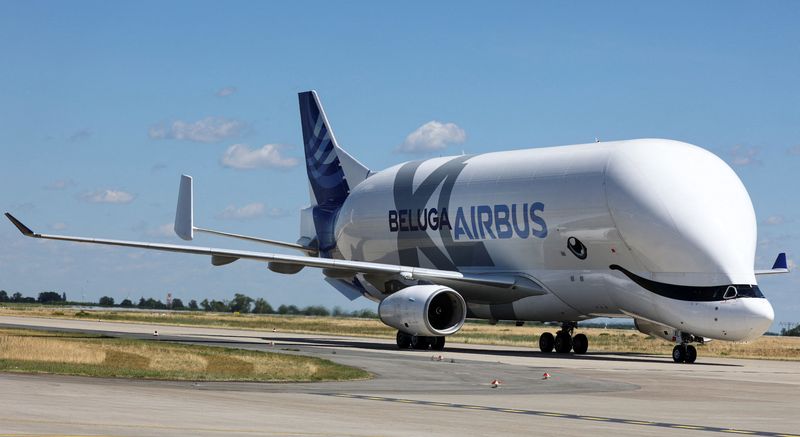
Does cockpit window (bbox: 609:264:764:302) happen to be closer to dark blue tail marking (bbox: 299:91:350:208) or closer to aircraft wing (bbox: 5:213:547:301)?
aircraft wing (bbox: 5:213:547:301)

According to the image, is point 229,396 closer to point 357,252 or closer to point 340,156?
point 357,252

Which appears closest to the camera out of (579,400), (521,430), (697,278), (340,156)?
(521,430)

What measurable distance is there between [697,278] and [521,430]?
20.8 m

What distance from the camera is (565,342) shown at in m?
41.1

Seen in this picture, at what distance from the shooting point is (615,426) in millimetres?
15438

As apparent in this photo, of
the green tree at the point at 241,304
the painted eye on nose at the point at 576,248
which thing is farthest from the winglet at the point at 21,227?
the green tree at the point at 241,304

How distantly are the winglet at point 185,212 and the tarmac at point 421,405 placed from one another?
56.5ft

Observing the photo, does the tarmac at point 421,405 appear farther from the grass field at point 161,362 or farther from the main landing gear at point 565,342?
the main landing gear at point 565,342

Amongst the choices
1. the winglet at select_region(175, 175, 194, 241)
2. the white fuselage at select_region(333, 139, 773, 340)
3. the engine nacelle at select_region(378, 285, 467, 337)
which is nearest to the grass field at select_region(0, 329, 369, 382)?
the engine nacelle at select_region(378, 285, 467, 337)

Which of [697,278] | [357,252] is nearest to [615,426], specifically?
[697,278]

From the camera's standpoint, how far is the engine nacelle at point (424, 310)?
38750mm

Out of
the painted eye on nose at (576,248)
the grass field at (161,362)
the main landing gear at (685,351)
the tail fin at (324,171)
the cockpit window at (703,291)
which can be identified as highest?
the tail fin at (324,171)

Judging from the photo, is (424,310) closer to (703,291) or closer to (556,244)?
(556,244)

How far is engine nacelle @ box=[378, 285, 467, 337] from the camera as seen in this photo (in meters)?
38.8
